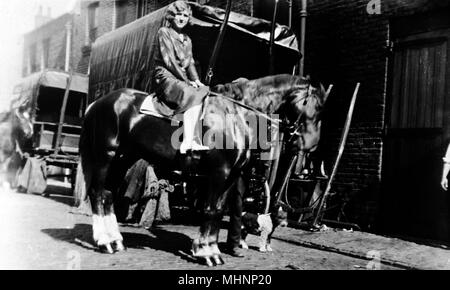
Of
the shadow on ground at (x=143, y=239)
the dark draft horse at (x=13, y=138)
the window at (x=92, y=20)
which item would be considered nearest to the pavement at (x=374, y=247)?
the shadow on ground at (x=143, y=239)

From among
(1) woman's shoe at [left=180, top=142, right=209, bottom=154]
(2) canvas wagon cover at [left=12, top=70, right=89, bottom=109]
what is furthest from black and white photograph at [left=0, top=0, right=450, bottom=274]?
(2) canvas wagon cover at [left=12, top=70, right=89, bottom=109]

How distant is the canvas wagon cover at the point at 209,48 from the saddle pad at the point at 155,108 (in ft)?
Result: 6.21

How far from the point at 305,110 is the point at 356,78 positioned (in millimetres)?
3357

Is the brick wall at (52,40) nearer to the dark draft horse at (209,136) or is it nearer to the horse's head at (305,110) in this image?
the dark draft horse at (209,136)

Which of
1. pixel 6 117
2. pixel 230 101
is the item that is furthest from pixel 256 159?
pixel 6 117

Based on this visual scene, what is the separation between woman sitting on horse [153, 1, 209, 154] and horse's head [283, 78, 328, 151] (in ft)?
3.55

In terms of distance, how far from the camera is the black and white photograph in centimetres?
523

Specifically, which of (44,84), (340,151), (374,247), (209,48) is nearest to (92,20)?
(44,84)

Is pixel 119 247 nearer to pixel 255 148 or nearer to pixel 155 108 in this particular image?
pixel 155 108

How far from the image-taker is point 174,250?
578 centimetres

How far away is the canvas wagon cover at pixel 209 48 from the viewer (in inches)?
281

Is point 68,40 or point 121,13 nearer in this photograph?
point 121,13

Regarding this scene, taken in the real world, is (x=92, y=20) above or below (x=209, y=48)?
above

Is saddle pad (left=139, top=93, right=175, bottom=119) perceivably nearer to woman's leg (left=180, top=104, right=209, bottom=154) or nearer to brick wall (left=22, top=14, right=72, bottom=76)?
woman's leg (left=180, top=104, right=209, bottom=154)
